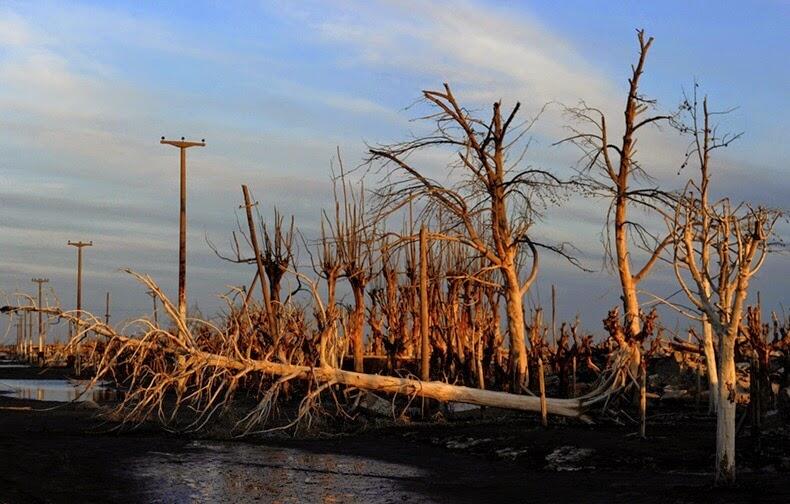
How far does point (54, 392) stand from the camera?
128ft

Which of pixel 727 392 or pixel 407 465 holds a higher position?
pixel 727 392

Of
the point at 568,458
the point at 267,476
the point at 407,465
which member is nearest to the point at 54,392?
the point at 407,465

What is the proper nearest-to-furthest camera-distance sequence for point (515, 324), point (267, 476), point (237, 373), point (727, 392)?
point (727, 392) < point (267, 476) < point (237, 373) < point (515, 324)

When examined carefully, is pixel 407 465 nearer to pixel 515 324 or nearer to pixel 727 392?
pixel 727 392

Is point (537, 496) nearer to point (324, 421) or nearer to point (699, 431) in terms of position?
point (699, 431)

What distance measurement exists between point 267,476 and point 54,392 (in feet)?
86.0

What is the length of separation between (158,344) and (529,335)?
11.1 meters

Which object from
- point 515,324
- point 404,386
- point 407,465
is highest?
point 515,324

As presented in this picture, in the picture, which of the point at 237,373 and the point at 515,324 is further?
the point at 515,324

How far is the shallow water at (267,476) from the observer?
13.3 meters

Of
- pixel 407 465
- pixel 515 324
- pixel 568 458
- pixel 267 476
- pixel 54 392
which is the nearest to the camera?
pixel 267 476

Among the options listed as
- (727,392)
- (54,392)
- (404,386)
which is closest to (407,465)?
(404,386)

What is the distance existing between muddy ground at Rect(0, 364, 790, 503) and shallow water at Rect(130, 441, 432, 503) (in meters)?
0.02

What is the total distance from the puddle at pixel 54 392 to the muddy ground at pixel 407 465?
42.5 ft
